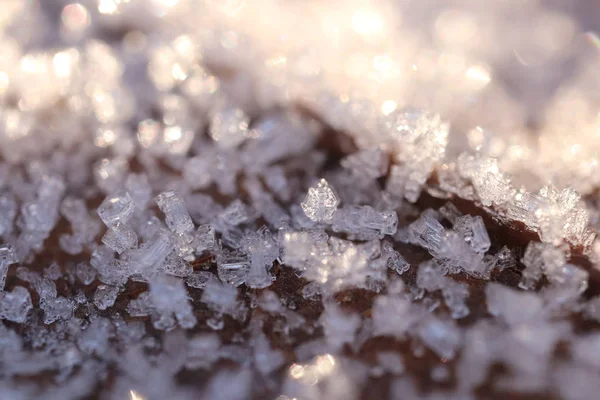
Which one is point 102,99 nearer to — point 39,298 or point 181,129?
point 181,129

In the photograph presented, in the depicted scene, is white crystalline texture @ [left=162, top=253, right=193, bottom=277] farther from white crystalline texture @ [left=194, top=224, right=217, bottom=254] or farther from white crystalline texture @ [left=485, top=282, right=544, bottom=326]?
white crystalline texture @ [left=485, top=282, right=544, bottom=326]

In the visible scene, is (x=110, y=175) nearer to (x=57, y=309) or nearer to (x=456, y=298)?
(x=57, y=309)

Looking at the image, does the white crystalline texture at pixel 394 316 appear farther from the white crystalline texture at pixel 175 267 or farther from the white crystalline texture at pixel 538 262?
the white crystalline texture at pixel 175 267

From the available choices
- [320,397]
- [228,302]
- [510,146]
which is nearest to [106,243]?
[228,302]

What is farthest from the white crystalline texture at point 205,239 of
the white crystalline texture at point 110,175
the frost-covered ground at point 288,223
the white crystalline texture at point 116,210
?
the white crystalline texture at point 110,175

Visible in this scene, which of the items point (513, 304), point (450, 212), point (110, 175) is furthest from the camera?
point (110, 175)

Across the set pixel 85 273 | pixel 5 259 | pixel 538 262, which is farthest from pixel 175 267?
pixel 538 262
